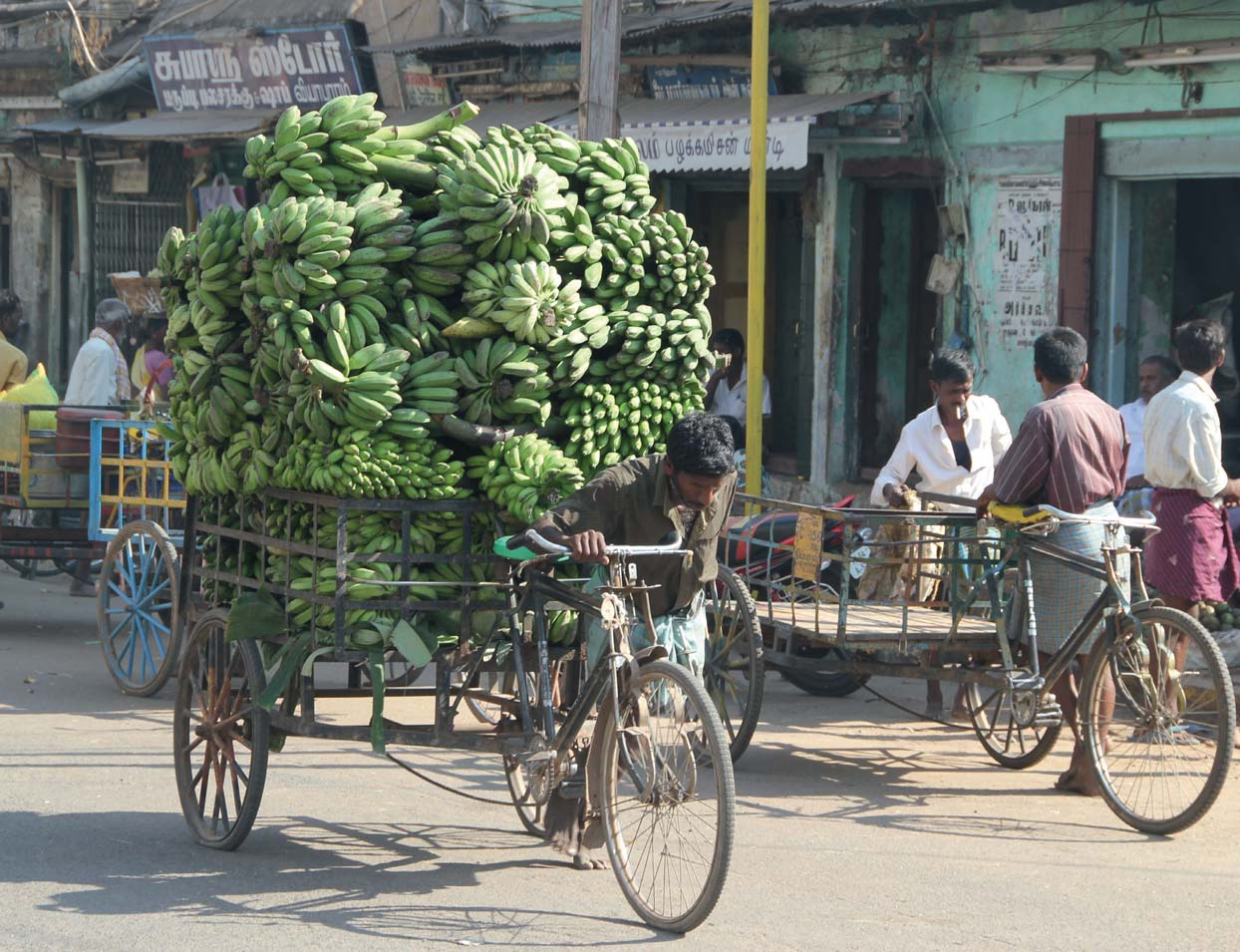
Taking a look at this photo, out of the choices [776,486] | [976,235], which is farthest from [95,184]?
[976,235]

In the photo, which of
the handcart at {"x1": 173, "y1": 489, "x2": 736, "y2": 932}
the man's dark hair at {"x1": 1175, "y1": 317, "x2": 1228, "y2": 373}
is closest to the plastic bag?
the handcart at {"x1": 173, "y1": 489, "x2": 736, "y2": 932}

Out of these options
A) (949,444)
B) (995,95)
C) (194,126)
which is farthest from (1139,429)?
(194,126)

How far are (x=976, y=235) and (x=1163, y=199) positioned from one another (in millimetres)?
1325

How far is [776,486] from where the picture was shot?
1473cm

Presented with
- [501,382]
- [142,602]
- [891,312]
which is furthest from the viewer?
[891,312]

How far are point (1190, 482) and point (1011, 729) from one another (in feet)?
4.67

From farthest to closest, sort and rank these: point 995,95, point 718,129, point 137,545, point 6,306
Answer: point 718,129 → point 995,95 → point 6,306 → point 137,545

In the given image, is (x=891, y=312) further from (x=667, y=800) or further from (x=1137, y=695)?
(x=667, y=800)

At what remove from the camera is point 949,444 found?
27.3ft

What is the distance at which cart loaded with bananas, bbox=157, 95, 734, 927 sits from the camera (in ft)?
18.7

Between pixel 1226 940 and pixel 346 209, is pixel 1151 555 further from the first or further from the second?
pixel 346 209

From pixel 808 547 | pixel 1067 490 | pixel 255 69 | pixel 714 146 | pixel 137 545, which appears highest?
pixel 255 69

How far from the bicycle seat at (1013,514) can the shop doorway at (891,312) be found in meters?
6.98

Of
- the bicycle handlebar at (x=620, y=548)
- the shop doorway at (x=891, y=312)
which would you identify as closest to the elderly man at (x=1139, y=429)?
the shop doorway at (x=891, y=312)
